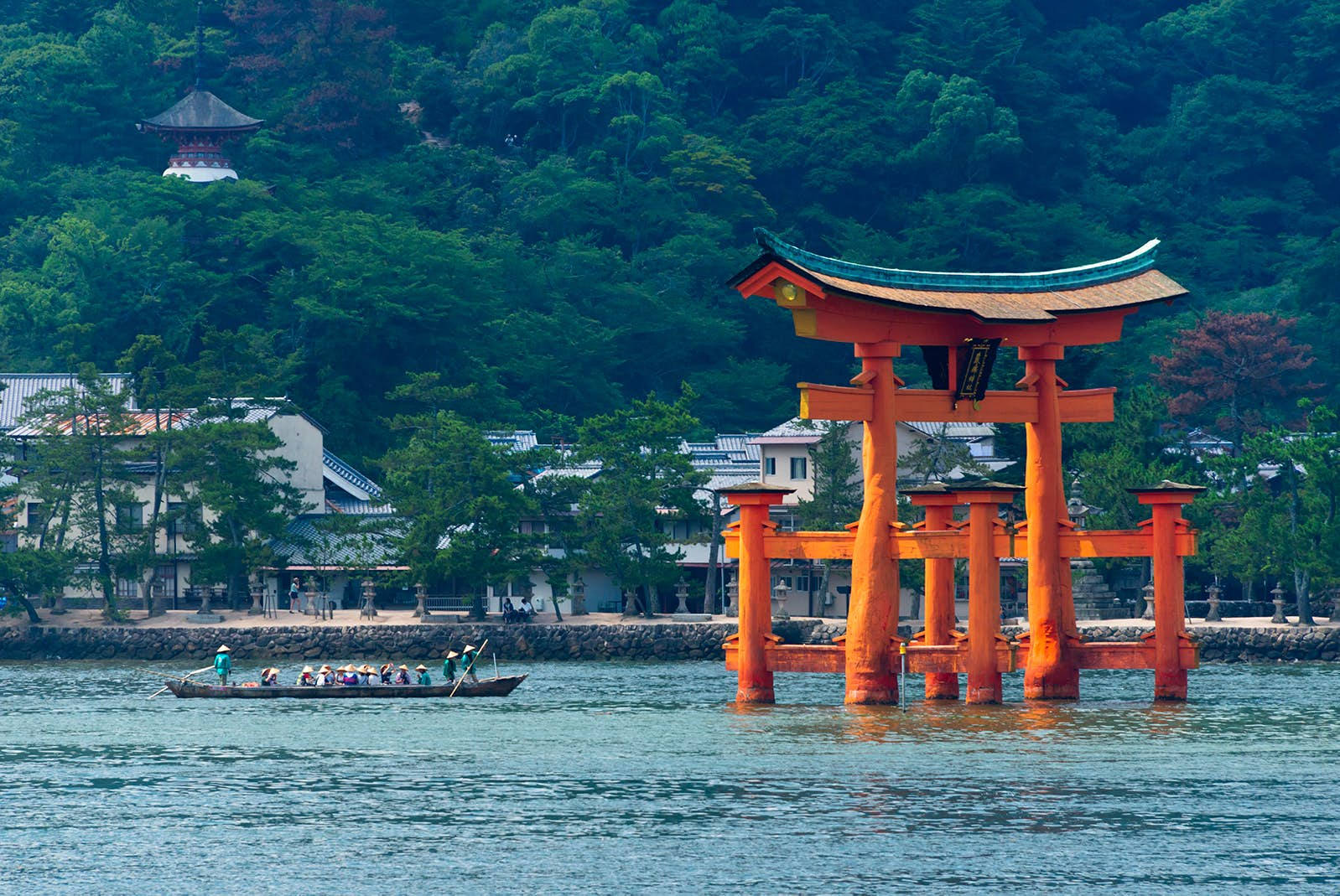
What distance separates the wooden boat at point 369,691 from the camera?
50156 millimetres

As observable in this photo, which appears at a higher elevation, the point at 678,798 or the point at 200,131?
the point at 200,131

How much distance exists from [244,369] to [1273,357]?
3939cm

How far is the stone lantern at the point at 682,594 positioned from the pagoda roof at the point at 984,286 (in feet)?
96.4

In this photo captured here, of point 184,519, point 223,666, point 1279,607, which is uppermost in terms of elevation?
point 184,519

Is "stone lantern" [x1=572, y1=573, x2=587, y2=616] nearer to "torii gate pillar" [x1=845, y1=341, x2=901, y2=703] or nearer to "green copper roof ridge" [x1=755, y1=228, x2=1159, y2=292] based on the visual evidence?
"green copper roof ridge" [x1=755, y1=228, x2=1159, y2=292]

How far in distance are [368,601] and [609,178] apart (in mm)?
38840

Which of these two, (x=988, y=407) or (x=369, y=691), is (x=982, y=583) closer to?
(x=988, y=407)

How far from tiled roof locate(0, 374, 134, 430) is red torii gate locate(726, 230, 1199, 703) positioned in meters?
44.6

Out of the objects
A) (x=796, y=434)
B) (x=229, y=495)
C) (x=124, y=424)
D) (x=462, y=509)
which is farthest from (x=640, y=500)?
(x=124, y=424)

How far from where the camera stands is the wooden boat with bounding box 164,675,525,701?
50.2 m

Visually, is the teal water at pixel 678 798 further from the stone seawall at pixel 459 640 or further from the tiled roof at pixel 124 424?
the tiled roof at pixel 124 424

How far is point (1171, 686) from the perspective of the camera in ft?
143

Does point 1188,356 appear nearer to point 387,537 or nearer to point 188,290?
point 387,537

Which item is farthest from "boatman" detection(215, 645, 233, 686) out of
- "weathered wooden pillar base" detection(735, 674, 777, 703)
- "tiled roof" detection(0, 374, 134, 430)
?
"tiled roof" detection(0, 374, 134, 430)
